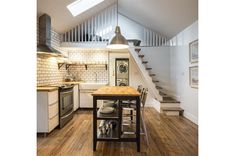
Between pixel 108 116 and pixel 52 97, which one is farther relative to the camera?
pixel 52 97

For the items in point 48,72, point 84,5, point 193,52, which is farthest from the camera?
point 84,5

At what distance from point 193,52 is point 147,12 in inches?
77.6

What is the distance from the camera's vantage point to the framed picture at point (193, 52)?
4875mm

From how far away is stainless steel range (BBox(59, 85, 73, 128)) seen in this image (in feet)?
14.9

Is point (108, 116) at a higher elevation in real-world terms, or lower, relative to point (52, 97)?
lower

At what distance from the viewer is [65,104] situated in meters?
4.84

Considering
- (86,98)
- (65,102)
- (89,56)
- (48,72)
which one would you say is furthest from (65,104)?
(89,56)

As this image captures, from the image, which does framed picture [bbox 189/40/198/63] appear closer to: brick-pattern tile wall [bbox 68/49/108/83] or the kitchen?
the kitchen

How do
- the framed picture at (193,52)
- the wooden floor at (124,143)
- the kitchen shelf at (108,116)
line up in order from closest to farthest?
the wooden floor at (124,143)
the kitchen shelf at (108,116)
the framed picture at (193,52)

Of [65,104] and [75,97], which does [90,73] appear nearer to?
[75,97]

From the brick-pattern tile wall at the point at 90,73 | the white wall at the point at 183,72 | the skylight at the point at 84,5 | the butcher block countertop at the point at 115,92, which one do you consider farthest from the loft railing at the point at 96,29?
the butcher block countertop at the point at 115,92

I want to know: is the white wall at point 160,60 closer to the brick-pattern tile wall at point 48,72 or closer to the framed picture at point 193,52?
the framed picture at point 193,52
